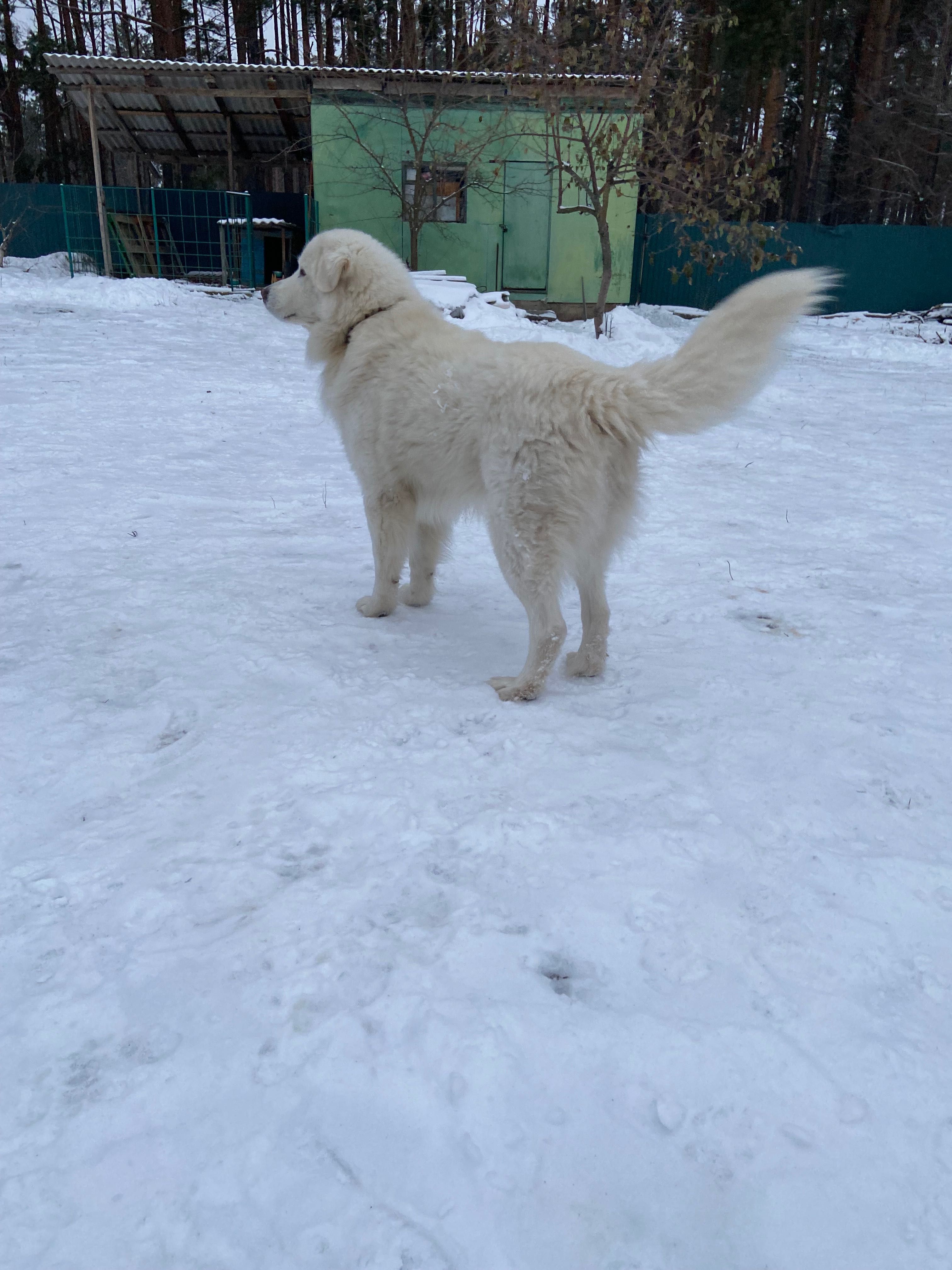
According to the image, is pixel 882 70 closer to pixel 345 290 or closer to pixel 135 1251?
pixel 345 290

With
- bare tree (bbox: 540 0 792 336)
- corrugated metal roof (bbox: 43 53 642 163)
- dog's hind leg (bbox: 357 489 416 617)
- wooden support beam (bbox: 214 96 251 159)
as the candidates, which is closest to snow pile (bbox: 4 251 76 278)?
corrugated metal roof (bbox: 43 53 642 163)

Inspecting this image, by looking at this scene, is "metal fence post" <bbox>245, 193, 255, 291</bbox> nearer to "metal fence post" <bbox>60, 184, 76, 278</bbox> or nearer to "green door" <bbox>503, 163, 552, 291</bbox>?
"metal fence post" <bbox>60, 184, 76, 278</bbox>

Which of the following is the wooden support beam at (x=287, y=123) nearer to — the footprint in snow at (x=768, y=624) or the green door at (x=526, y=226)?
the green door at (x=526, y=226)

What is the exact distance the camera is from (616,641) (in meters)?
3.21

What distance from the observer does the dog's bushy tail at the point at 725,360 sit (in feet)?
7.37

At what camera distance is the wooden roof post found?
46.4 ft

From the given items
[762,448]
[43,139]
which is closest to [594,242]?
[762,448]

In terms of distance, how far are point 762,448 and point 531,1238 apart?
21.0ft

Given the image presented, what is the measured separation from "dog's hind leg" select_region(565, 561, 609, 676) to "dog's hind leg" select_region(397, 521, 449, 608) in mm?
804

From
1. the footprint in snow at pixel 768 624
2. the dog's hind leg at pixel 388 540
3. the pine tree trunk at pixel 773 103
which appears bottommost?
the footprint in snow at pixel 768 624

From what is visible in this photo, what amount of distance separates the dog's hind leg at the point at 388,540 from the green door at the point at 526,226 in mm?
13601

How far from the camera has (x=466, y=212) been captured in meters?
15.0

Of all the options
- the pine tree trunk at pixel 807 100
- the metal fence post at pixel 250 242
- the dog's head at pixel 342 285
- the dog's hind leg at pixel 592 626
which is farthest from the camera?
the pine tree trunk at pixel 807 100

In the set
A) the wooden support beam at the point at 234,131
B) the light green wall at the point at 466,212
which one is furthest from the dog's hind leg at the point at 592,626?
the wooden support beam at the point at 234,131
